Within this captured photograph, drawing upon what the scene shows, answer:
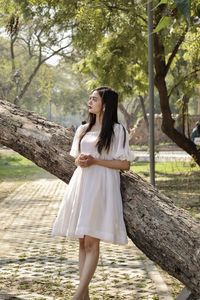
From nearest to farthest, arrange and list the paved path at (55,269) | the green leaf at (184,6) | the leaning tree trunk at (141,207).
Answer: the green leaf at (184,6)
the leaning tree trunk at (141,207)
the paved path at (55,269)

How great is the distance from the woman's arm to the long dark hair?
0.29ft

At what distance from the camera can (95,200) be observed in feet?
14.6

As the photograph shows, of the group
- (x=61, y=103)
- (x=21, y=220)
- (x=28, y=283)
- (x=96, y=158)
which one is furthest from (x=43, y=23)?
(x=61, y=103)

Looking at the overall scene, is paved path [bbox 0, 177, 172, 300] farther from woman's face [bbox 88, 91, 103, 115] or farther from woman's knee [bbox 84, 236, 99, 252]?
woman's face [bbox 88, 91, 103, 115]

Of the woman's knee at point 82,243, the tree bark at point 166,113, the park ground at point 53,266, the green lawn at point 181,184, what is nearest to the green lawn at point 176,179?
the green lawn at point 181,184

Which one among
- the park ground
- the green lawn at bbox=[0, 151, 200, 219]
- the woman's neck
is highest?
the woman's neck

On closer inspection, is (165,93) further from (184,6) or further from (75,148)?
(184,6)

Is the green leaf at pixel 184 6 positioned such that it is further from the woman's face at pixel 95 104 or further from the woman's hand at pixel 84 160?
the woman's face at pixel 95 104

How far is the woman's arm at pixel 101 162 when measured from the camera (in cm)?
444

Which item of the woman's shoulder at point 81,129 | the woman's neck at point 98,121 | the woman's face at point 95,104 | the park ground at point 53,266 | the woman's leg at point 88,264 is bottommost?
the park ground at point 53,266

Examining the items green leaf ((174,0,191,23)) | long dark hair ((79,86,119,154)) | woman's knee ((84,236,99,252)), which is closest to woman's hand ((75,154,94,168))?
long dark hair ((79,86,119,154))

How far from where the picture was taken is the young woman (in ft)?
14.3

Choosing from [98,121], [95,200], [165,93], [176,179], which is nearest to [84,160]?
→ [95,200]

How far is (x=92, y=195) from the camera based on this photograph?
4469 mm
